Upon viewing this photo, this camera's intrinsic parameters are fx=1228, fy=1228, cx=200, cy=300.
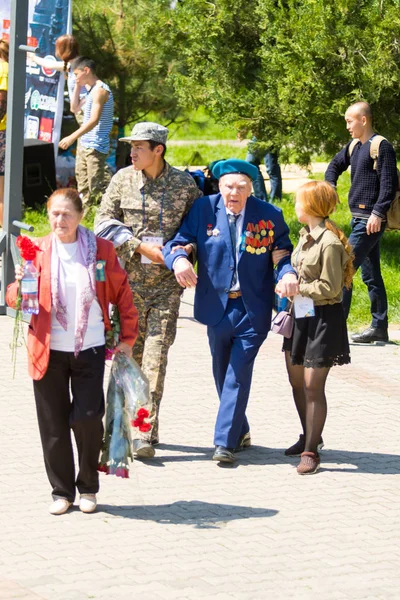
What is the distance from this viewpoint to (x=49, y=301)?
5.83m

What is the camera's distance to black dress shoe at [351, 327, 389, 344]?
9.98m

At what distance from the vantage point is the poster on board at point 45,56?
14.6 metres

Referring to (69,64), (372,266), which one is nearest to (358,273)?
(372,266)

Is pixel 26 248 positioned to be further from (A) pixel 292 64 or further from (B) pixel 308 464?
(A) pixel 292 64

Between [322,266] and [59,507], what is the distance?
1924 mm

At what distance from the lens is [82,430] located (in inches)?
235

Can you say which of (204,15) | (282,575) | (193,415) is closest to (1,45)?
(204,15)

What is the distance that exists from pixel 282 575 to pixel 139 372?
1.33 metres

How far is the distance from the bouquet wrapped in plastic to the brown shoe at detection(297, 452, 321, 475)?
1.13 m

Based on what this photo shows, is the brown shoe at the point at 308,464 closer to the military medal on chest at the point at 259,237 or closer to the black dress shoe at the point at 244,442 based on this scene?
the black dress shoe at the point at 244,442

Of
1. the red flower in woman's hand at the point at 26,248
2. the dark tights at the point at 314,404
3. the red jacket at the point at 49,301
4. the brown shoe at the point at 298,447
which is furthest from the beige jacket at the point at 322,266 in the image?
the red flower in woman's hand at the point at 26,248

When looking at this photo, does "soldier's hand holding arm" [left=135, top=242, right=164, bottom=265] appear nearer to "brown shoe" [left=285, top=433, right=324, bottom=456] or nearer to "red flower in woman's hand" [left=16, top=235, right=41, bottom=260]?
"red flower in woman's hand" [left=16, top=235, right=41, bottom=260]

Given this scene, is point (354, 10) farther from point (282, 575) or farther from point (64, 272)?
point (282, 575)

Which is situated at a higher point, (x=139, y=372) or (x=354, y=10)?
(x=354, y=10)
